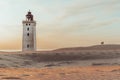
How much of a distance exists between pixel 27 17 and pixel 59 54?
30.6 m

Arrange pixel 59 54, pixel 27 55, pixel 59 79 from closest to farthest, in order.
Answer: pixel 59 79, pixel 27 55, pixel 59 54

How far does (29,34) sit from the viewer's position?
82875 mm

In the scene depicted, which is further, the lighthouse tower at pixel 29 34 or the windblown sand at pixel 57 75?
the lighthouse tower at pixel 29 34

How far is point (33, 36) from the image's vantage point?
3275 inches

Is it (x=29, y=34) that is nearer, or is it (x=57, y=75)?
(x=57, y=75)

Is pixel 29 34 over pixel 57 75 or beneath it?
over

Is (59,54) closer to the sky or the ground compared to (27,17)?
closer to the ground

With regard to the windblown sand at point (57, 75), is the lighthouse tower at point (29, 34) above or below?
above

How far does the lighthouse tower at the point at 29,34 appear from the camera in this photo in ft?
268

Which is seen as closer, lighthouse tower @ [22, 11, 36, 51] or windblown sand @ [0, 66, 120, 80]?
windblown sand @ [0, 66, 120, 80]

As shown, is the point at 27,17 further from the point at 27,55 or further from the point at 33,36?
the point at 27,55

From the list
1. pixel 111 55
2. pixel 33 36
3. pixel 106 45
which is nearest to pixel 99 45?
pixel 106 45

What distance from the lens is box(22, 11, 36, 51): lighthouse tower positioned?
268 feet

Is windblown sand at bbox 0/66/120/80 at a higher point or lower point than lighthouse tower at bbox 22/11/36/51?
lower
